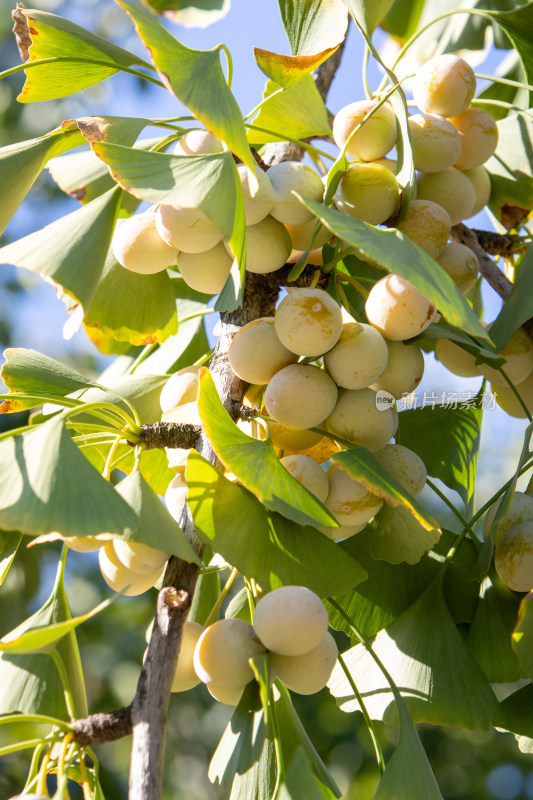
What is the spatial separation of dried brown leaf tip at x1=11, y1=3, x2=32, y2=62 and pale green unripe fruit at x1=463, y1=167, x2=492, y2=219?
482 millimetres

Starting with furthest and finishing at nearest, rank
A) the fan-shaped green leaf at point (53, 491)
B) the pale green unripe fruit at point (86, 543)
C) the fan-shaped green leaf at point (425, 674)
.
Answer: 1. the fan-shaped green leaf at point (425, 674)
2. the pale green unripe fruit at point (86, 543)
3. the fan-shaped green leaf at point (53, 491)

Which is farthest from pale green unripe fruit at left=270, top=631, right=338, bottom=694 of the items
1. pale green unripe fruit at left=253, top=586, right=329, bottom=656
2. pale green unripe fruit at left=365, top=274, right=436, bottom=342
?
pale green unripe fruit at left=365, top=274, right=436, bottom=342

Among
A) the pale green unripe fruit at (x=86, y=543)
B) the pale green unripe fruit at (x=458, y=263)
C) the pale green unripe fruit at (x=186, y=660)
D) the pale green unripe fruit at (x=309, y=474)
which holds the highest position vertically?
the pale green unripe fruit at (x=458, y=263)

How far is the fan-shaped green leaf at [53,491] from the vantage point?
Answer: 1.46 feet

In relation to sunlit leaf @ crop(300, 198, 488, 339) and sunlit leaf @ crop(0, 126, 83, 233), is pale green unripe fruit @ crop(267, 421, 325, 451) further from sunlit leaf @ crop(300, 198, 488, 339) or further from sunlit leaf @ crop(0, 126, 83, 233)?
sunlit leaf @ crop(0, 126, 83, 233)

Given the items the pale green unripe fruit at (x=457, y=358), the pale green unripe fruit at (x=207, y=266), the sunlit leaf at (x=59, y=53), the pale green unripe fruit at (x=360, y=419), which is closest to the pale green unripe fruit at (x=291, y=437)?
the pale green unripe fruit at (x=360, y=419)

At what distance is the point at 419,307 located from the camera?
59 centimetres

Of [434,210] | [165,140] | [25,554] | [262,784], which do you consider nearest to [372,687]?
[262,784]

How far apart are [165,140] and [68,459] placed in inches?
14.5

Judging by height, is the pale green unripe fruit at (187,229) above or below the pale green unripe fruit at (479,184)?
above

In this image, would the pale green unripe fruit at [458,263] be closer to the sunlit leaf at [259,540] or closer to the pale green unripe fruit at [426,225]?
the pale green unripe fruit at [426,225]

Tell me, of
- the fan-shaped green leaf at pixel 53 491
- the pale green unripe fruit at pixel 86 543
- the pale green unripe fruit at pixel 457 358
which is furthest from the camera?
the pale green unripe fruit at pixel 457 358

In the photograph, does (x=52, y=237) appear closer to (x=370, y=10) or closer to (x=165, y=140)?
(x=165, y=140)

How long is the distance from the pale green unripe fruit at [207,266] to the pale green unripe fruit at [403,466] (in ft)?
0.66
